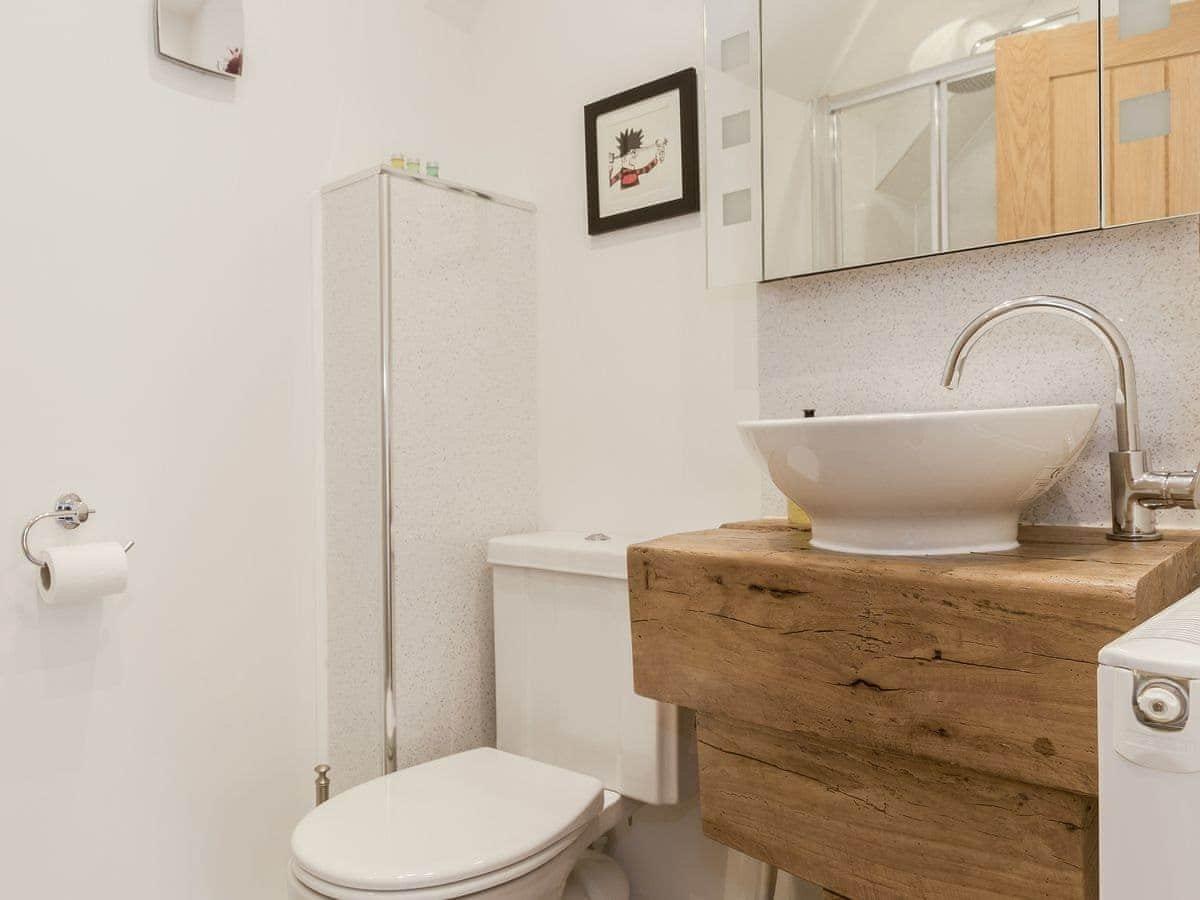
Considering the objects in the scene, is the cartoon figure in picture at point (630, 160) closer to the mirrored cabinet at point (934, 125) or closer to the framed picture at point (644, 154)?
the framed picture at point (644, 154)

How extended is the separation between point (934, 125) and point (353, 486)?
1.23 metres


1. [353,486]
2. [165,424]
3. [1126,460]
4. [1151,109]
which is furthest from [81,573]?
[1151,109]

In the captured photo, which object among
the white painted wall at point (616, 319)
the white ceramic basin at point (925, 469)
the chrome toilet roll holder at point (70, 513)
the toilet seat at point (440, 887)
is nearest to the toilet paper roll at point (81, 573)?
the chrome toilet roll holder at point (70, 513)

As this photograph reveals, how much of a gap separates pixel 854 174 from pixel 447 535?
40.3 inches

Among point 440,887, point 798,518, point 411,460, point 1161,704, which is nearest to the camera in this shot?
point 1161,704

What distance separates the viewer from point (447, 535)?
175 centimetres

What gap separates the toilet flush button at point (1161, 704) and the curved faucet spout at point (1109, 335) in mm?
624

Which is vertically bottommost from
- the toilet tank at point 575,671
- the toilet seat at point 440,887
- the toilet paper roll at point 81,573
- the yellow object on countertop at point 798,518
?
the toilet seat at point 440,887

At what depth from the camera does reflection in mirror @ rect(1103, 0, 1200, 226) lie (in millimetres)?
1105

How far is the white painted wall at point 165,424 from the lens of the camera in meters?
1.40

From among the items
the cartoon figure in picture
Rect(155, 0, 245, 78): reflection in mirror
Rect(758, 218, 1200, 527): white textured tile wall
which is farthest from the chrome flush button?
Rect(155, 0, 245, 78): reflection in mirror

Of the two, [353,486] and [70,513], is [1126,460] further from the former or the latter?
[70,513]

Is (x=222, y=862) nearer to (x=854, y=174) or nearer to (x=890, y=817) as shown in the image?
(x=890, y=817)

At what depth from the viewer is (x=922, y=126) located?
1.33m
